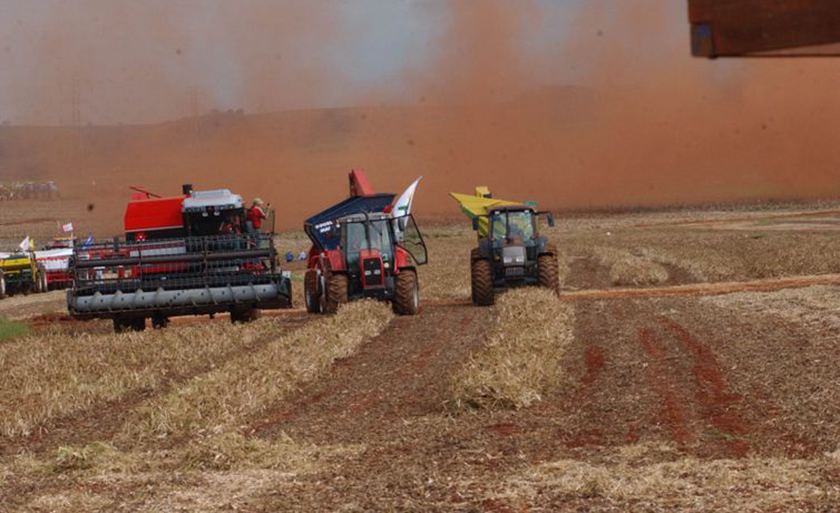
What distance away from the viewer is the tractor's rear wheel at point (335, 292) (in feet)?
74.2

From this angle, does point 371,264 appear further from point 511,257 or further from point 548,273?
point 548,273

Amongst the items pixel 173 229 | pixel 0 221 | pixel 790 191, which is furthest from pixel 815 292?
pixel 0 221

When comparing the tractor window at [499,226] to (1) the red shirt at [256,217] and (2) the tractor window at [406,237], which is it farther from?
(1) the red shirt at [256,217]

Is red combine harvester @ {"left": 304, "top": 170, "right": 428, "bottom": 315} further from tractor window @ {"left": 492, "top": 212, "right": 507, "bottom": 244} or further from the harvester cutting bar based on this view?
the harvester cutting bar

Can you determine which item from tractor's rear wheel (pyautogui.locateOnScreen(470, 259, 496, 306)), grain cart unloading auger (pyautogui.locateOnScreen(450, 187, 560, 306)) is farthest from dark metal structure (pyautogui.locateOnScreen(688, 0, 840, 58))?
tractor's rear wheel (pyautogui.locateOnScreen(470, 259, 496, 306))

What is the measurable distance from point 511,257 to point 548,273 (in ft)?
2.97

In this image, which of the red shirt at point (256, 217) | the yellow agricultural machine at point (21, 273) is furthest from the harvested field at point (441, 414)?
the yellow agricultural machine at point (21, 273)

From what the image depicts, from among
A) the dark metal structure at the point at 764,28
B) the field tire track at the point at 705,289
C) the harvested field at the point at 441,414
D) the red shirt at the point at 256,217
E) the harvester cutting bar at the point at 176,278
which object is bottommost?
the harvested field at the point at 441,414

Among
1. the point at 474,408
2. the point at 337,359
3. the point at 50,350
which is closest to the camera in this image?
the point at 474,408

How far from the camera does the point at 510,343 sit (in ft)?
45.7

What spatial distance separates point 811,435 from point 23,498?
18.8 ft

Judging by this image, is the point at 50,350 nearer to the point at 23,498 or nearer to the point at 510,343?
the point at 510,343

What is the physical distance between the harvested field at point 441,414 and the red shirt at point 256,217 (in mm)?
1976

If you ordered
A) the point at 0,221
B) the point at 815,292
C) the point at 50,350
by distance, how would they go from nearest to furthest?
the point at 50,350 → the point at 815,292 → the point at 0,221
